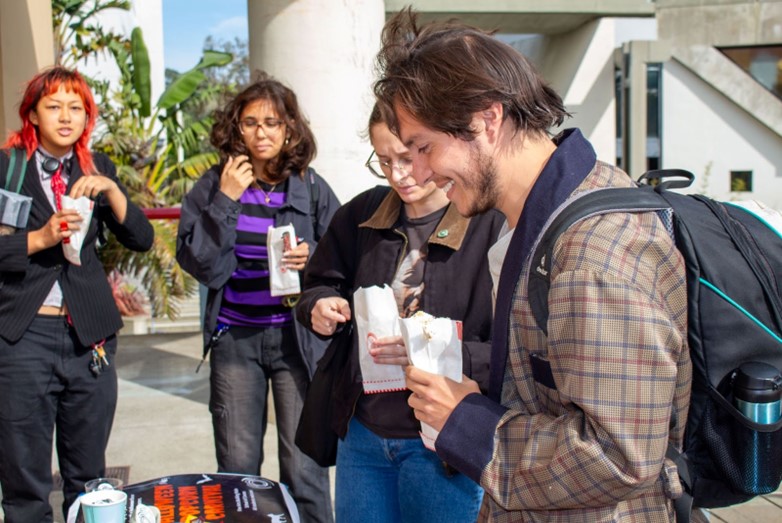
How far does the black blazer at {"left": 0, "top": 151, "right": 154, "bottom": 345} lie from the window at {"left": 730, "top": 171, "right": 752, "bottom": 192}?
1216 cm

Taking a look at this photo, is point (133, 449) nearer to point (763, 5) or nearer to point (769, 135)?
point (769, 135)

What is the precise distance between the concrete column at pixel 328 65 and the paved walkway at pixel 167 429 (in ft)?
6.02

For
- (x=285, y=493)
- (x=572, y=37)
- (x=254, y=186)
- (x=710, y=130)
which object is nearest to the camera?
(x=285, y=493)

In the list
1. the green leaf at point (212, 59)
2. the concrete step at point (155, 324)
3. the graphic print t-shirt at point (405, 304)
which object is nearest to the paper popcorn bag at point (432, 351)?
the graphic print t-shirt at point (405, 304)

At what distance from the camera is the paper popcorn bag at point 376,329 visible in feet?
7.57

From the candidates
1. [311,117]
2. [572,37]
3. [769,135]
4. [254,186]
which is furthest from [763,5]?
[254,186]

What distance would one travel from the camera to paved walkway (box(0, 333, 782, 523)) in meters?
4.44

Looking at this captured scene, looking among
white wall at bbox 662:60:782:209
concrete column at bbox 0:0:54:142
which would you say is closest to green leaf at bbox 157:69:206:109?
concrete column at bbox 0:0:54:142

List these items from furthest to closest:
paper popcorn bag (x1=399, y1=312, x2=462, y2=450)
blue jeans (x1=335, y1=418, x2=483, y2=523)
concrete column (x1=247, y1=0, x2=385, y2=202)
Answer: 1. concrete column (x1=247, y1=0, x2=385, y2=202)
2. blue jeans (x1=335, y1=418, x2=483, y2=523)
3. paper popcorn bag (x1=399, y1=312, x2=462, y2=450)

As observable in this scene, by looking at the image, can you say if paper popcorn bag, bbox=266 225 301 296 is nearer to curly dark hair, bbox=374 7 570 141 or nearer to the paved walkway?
curly dark hair, bbox=374 7 570 141

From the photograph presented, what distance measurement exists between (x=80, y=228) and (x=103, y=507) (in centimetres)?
165

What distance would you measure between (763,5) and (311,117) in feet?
37.0

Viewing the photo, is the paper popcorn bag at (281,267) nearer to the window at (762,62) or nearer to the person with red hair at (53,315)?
the person with red hair at (53,315)

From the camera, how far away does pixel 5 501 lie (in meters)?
3.41
